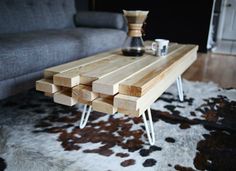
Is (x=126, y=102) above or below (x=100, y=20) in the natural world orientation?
below

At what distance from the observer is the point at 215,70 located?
2.74 meters

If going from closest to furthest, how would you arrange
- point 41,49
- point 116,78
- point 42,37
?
point 116,78 → point 41,49 → point 42,37

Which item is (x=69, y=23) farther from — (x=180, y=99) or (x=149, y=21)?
(x=149, y=21)

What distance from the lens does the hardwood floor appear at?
2.36 m

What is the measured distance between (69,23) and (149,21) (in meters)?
1.82

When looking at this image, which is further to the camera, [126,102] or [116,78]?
[116,78]

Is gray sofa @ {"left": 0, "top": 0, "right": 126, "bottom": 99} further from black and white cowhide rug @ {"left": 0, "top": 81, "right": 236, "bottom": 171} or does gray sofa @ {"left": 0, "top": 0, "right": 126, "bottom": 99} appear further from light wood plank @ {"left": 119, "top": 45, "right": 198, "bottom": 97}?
light wood plank @ {"left": 119, "top": 45, "right": 198, "bottom": 97}

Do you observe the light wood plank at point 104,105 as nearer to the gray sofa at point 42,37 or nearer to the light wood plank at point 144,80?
the light wood plank at point 144,80

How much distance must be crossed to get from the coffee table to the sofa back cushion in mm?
991

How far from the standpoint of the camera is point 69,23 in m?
2.53

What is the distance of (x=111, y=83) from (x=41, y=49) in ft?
2.57

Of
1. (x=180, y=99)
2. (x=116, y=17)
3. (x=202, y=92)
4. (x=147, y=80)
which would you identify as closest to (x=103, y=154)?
(x=147, y=80)

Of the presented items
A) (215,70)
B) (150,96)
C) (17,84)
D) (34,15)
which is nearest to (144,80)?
(150,96)

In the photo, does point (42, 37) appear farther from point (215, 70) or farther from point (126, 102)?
point (215, 70)
